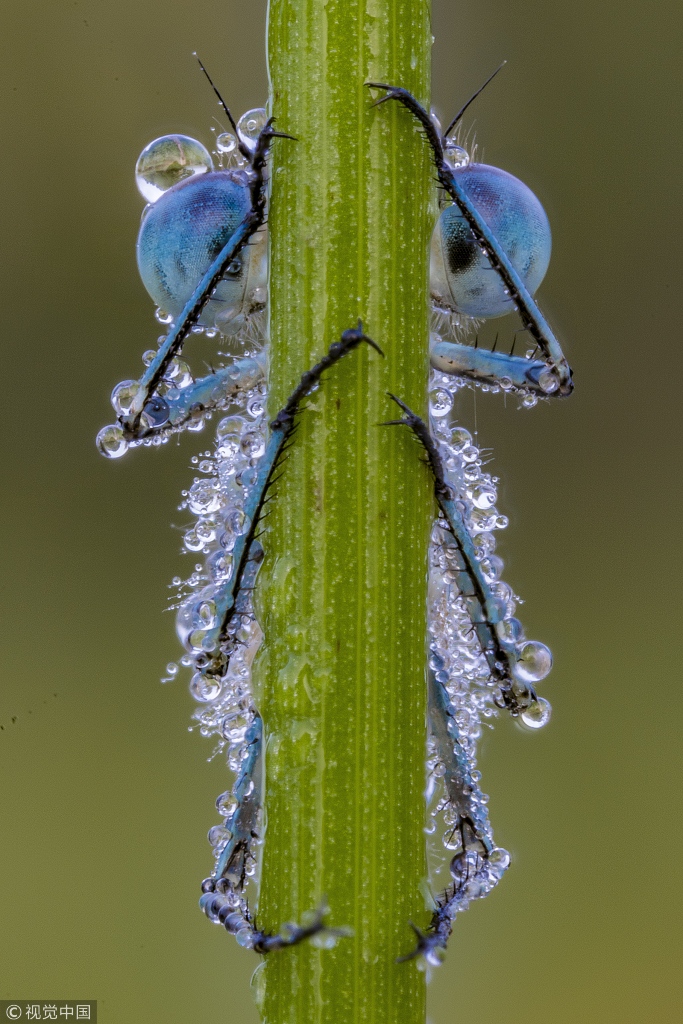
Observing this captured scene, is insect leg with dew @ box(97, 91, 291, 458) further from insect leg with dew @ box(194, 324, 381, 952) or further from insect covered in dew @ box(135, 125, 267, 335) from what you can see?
insect leg with dew @ box(194, 324, 381, 952)

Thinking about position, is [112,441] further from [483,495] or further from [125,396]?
[483,495]

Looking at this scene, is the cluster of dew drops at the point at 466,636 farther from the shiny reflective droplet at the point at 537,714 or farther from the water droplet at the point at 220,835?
the water droplet at the point at 220,835

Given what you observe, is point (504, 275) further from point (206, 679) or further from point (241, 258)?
point (206, 679)

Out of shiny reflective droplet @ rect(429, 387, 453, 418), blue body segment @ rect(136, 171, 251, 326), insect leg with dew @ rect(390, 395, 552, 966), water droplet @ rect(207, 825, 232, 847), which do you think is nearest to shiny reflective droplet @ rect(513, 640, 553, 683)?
insect leg with dew @ rect(390, 395, 552, 966)

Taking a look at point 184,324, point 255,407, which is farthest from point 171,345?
point 255,407

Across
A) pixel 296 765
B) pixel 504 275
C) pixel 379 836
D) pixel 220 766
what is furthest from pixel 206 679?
pixel 220 766

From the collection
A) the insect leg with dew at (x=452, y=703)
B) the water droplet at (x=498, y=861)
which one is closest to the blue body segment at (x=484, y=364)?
the insect leg with dew at (x=452, y=703)
